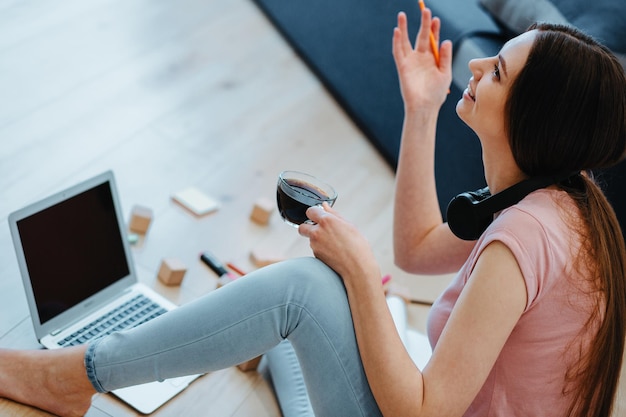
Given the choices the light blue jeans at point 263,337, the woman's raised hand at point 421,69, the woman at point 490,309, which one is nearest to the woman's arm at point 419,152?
the woman's raised hand at point 421,69

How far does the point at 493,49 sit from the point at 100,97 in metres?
1.35

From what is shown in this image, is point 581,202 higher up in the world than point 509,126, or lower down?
lower down

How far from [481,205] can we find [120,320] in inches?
35.7

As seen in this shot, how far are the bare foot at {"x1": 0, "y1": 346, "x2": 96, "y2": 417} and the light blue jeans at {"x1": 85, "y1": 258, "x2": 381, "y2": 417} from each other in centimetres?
6

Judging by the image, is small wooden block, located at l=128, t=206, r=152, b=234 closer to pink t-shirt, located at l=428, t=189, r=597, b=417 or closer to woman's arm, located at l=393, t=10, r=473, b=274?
woman's arm, located at l=393, t=10, r=473, b=274

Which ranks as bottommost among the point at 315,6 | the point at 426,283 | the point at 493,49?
the point at 426,283

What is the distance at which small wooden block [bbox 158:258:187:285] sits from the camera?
2.03 meters

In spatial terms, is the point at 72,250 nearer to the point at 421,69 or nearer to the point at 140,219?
the point at 140,219

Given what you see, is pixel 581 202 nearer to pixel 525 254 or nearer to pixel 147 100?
pixel 525 254

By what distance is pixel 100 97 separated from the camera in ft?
8.79

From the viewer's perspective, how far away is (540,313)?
1.25 metres

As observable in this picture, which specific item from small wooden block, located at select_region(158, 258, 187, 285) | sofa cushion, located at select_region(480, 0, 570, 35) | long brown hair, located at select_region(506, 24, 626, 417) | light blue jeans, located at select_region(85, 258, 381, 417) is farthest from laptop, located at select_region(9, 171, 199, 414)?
sofa cushion, located at select_region(480, 0, 570, 35)

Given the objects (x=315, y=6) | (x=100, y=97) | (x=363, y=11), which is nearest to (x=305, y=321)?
(x=100, y=97)

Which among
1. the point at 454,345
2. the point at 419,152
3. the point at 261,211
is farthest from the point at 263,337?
the point at 261,211
